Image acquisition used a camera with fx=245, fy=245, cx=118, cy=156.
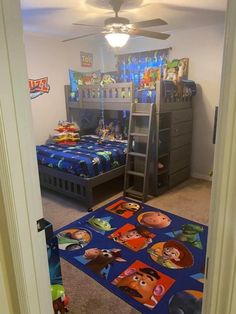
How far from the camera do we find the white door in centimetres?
78

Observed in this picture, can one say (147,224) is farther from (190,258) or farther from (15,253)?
(15,253)

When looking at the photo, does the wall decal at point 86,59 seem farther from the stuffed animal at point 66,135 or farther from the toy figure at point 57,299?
the toy figure at point 57,299

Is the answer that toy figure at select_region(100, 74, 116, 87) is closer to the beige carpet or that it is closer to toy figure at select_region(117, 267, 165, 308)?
the beige carpet

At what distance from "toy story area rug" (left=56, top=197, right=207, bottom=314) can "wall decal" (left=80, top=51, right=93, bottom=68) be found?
9.70 feet

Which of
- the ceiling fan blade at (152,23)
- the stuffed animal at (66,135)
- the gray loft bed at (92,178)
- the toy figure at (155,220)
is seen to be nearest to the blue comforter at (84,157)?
the gray loft bed at (92,178)

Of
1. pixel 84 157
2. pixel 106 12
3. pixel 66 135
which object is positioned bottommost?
pixel 84 157

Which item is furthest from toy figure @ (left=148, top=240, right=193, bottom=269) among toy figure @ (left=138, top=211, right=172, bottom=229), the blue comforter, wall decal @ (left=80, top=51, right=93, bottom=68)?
wall decal @ (left=80, top=51, right=93, bottom=68)

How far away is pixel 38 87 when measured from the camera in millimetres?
4051

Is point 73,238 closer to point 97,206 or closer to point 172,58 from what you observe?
point 97,206

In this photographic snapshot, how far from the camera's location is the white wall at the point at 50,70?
3.96 metres

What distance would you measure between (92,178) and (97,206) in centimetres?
41

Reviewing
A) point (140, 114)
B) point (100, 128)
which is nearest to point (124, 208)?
point (140, 114)

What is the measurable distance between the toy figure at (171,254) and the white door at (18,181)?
1.33 metres

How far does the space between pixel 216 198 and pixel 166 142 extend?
3.00 metres
